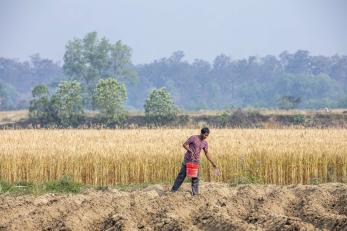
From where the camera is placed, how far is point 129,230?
1399 centimetres

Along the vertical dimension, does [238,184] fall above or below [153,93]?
below

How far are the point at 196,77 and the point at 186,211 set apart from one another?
132 metres

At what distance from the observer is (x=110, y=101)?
56594 millimetres

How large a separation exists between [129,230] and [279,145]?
12616 mm

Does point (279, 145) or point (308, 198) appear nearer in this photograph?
point (308, 198)

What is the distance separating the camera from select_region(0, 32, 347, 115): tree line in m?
96.9

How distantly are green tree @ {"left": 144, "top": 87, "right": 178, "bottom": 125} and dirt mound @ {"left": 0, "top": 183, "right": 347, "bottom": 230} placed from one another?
125ft

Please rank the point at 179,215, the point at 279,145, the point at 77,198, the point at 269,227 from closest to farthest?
the point at 269,227
the point at 179,215
the point at 77,198
the point at 279,145

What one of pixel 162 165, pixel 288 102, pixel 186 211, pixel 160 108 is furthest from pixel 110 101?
pixel 186 211

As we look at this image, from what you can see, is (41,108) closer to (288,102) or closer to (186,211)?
(288,102)

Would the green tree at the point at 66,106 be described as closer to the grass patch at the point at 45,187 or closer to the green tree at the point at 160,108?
the green tree at the point at 160,108

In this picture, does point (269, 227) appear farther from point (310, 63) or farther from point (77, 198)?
point (310, 63)

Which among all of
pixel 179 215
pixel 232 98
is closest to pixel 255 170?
pixel 179 215

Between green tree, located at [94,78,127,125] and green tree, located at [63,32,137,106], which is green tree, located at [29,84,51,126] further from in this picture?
green tree, located at [63,32,137,106]
